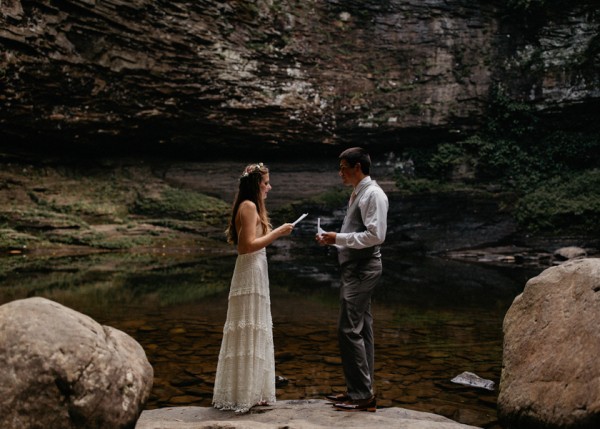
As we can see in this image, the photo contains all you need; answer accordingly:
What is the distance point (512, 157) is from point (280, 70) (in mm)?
10472

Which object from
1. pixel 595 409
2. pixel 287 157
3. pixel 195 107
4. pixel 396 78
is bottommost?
pixel 595 409

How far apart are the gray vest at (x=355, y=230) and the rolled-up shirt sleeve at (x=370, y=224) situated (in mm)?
100

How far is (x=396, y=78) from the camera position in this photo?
83.3ft

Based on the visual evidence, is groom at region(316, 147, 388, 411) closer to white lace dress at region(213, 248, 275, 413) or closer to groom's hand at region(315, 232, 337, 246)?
groom's hand at region(315, 232, 337, 246)

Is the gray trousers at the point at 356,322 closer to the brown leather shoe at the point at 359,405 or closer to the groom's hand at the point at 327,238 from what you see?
the brown leather shoe at the point at 359,405

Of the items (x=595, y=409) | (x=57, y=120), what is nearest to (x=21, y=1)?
(x=57, y=120)

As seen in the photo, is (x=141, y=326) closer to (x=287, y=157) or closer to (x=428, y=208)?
(x=428, y=208)

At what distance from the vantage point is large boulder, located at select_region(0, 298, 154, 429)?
10.4 ft

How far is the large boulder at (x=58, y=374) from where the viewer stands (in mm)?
3172

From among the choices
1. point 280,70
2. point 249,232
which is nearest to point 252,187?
point 249,232

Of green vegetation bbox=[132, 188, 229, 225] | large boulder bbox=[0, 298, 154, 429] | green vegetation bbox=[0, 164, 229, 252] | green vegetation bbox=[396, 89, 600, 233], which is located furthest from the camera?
green vegetation bbox=[396, 89, 600, 233]

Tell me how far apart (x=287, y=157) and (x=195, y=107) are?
4.84 m

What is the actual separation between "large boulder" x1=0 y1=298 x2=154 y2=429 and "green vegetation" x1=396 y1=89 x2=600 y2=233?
2091 centimetres

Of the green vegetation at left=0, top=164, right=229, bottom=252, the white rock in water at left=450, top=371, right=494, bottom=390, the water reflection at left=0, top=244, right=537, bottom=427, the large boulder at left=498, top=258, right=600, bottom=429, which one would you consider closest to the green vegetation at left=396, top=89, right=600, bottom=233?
the water reflection at left=0, top=244, right=537, bottom=427
